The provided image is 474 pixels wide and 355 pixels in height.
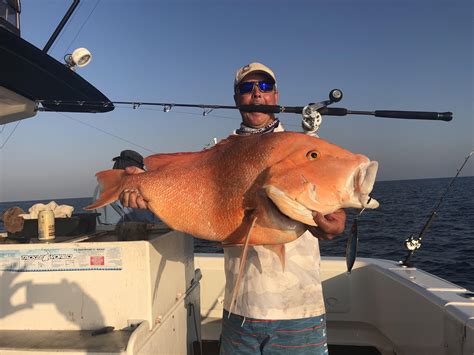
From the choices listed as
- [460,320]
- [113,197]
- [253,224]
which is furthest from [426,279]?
[113,197]

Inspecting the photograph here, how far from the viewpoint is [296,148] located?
6.20 feet

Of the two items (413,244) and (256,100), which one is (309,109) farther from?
A: (413,244)

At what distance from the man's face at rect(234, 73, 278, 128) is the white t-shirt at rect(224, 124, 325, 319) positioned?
0.93m

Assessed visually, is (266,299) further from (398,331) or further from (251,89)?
(398,331)

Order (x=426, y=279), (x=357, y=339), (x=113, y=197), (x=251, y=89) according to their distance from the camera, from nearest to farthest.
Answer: (x=113, y=197) → (x=251, y=89) → (x=426, y=279) → (x=357, y=339)

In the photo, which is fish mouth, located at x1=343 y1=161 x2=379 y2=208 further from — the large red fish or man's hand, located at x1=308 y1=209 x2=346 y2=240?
man's hand, located at x1=308 y1=209 x2=346 y2=240

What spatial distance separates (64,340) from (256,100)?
6.83 ft

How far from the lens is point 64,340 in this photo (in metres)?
2.33

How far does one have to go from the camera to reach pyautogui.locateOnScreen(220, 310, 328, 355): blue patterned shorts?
2449 mm

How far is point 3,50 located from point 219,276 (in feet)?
11.8

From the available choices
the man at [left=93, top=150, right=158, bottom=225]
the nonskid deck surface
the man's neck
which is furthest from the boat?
the man's neck

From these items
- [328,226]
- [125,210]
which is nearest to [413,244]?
[328,226]

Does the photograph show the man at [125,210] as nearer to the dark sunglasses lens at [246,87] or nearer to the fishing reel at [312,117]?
the dark sunglasses lens at [246,87]

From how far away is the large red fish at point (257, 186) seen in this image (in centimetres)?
175
